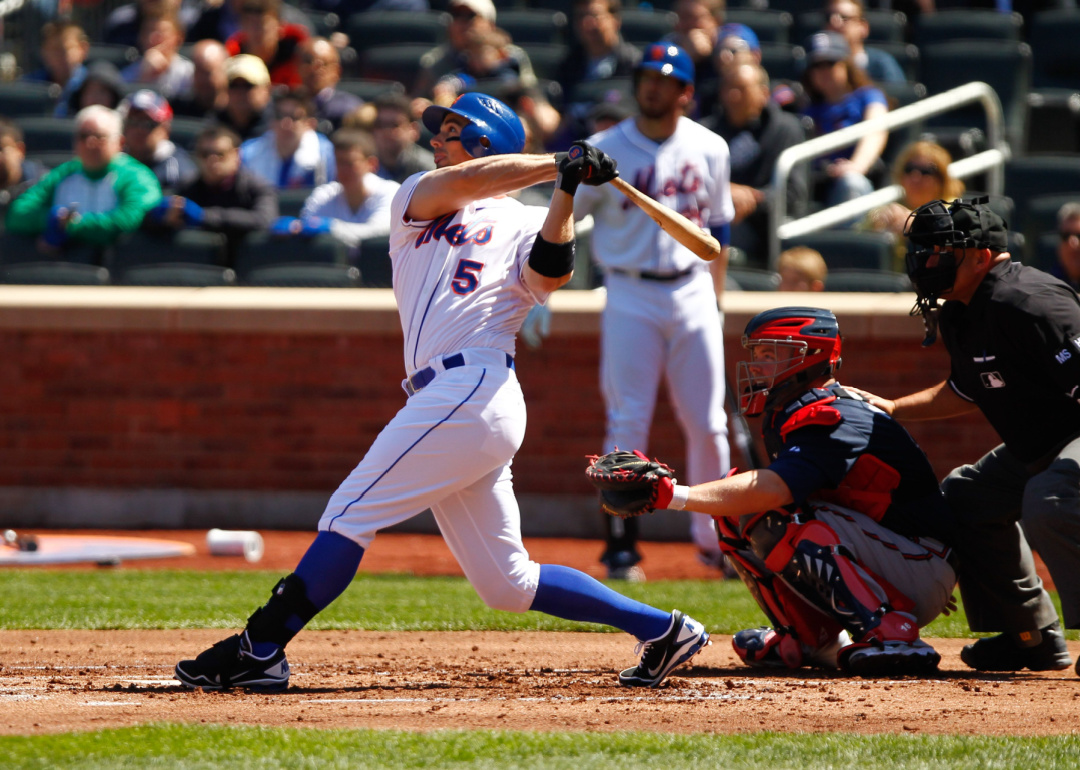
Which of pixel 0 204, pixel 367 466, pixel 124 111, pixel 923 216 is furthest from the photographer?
pixel 124 111

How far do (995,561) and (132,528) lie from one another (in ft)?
19.6

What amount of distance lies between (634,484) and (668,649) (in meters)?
0.56

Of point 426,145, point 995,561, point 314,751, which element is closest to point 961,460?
point 995,561

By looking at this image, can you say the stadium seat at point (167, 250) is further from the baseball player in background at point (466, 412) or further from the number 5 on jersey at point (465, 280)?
the number 5 on jersey at point (465, 280)

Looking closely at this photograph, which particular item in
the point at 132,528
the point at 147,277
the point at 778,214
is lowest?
the point at 132,528

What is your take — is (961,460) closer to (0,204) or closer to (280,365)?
(280,365)

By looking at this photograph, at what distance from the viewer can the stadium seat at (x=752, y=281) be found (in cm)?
884

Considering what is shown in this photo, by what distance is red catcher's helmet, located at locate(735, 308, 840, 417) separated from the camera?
4598mm

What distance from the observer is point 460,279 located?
4148 millimetres

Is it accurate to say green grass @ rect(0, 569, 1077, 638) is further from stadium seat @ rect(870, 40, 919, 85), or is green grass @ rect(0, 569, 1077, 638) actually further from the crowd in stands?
stadium seat @ rect(870, 40, 919, 85)

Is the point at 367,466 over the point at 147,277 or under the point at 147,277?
over

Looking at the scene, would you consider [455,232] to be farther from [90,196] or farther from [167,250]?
[90,196]

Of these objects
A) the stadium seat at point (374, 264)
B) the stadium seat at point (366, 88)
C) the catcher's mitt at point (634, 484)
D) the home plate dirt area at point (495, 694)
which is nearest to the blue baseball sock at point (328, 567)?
the home plate dirt area at point (495, 694)

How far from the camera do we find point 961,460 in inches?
336
